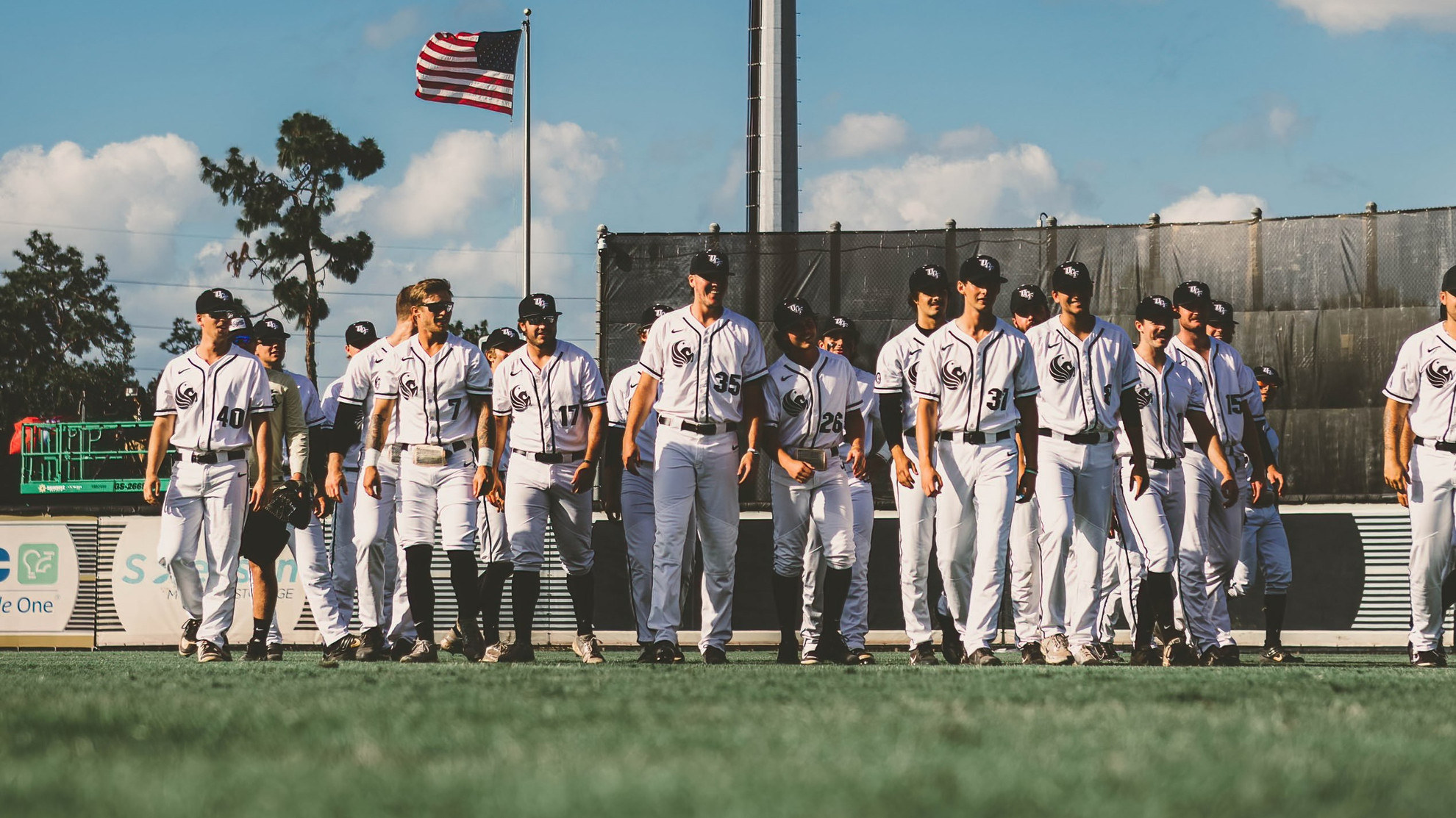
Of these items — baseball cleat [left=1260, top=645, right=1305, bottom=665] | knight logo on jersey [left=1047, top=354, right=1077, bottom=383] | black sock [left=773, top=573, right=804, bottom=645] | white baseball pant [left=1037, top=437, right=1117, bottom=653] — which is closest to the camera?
white baseball pant [left=1037, top=437, right=1117, bottom=653]

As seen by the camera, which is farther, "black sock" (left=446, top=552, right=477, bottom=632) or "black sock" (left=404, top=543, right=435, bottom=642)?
"black sock" (left=446, top=552, right=477, bottom=632)

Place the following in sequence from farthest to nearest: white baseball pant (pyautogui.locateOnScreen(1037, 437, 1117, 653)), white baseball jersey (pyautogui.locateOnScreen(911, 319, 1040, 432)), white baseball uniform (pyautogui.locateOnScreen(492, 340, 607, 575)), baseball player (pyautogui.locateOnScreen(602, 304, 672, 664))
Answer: baseball player (pyautogui.locateOnScreen(602, 304, 672, 664))
white baseball uniform (pyautogui.locateOnScreen(492, 340, 607, 575))
white baseball pant (pyautogui.locateOnScreen(1037, 437, 1117, 653))
white baseball jersey (pyautogui.locateOnScreen(911, 319, 1040, 432))

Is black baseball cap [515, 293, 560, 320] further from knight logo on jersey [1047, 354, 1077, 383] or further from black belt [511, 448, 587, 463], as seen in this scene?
knight logo on jersey [1047, 354, 1077, 383]

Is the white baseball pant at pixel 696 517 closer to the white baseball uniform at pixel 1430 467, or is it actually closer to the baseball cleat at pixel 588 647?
the baseball cleat at pixel 588 647

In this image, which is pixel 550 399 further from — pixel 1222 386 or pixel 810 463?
pixel 1222 386

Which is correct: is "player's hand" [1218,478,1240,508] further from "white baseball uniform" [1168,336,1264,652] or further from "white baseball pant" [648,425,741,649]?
"white baseball pant" [648,425,741,649]

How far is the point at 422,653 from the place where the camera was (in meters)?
8.13

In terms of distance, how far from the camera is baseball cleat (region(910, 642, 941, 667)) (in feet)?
26.6

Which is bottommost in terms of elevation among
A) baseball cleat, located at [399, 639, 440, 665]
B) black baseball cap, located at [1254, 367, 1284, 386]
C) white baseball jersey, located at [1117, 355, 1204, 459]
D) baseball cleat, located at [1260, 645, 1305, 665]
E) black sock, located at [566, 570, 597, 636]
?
baseball cleat, located at [1260, 645, 1305, 665]

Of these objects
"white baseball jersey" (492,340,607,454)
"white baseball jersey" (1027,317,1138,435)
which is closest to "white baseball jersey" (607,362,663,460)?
"white baseball jersey" (492,340,607,454)

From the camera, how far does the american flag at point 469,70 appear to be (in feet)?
74.4

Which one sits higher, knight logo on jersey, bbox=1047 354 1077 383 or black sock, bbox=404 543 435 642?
knight logo on jersey, bbox=1047 354 1077 383

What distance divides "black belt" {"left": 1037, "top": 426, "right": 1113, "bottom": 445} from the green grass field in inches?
84.5

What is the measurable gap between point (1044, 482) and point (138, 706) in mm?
4864
